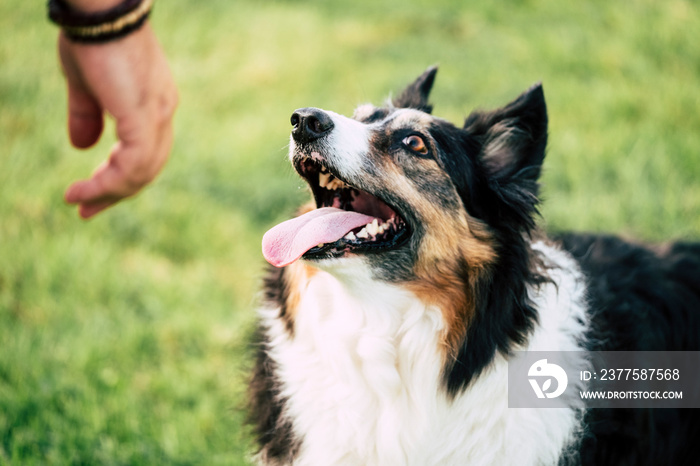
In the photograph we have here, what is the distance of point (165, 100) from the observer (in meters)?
2.29

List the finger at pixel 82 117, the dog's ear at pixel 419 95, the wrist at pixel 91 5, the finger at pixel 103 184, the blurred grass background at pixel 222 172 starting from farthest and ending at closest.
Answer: the blurred grass background at pixel 222 172 → the dog's ear at pixel 419 95 → the finger at pixel 82 117 → the finger at pixel 103 184 → the wrist at pixel 91 5

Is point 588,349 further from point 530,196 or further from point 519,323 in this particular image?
point 530,196

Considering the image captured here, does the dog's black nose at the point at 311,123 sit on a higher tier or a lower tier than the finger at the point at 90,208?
higher

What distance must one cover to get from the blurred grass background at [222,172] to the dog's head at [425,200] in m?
1.00

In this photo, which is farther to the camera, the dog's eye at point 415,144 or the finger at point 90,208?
the dog's eye at point 415,144

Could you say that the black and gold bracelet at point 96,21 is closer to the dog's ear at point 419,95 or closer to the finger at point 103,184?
the finger at point 103,184

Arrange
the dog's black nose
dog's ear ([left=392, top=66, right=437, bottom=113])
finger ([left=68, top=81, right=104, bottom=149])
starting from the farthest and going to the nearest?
dog's ear ([left=392, top=66, right=437, bottom=113]), the dog's black nose, finger ([left=68, top=81, right=104, bottom=149])

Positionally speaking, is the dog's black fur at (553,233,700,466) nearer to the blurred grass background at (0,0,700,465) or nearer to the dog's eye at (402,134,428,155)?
the dog's eye at (402,134,428,155)

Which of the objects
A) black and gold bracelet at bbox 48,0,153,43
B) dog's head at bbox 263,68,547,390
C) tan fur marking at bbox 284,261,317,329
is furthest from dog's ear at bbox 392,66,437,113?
black and gold bracelet at bbox 48,0,153,43

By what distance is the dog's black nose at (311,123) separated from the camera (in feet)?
8.16

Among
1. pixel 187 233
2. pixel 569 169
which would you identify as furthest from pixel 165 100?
pixel 569 169

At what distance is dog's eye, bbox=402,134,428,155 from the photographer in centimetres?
274

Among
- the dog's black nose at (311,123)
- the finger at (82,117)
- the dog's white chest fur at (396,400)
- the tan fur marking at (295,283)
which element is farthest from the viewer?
the tan fur marking at (295,283)

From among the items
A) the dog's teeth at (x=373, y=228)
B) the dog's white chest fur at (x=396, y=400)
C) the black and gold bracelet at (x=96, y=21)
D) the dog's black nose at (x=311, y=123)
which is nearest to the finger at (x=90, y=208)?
the black and gold bracelet at (x=96, y=21)
